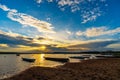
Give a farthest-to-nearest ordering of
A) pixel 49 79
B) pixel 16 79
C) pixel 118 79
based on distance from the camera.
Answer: pixel 16 79 → pixel 49 79 → pixel 118 79

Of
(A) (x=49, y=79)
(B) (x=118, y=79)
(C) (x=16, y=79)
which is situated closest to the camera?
(B) (x=118, y=79)

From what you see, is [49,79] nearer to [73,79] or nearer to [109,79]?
[73,79]

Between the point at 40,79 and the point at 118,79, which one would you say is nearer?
the point at 118,79

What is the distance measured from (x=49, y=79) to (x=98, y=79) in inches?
199

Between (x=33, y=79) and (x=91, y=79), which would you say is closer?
(x=91, y=79)

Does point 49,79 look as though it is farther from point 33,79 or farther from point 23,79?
point 23,79

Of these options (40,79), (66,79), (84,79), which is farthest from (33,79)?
(84,79)

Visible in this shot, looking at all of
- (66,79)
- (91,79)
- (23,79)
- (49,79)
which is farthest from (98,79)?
(23,79)

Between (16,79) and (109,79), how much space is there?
33.5ft

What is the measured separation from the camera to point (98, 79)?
701 inches

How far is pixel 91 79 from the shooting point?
18.0 m

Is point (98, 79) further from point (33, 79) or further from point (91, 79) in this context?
point (33, 79)

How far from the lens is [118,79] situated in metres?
17.5

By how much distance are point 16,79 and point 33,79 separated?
2.35 m
